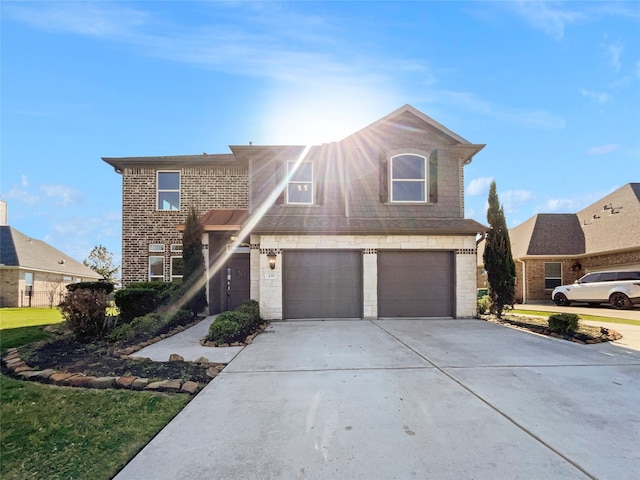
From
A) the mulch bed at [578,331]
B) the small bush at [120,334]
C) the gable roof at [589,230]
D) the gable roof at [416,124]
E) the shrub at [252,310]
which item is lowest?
the mulch bed at [578,331]

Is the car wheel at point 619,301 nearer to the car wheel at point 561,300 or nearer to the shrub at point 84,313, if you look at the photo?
the car wheel at point 561,300

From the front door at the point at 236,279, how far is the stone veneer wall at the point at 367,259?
1.21 meters

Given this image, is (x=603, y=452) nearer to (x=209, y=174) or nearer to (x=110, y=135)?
(x=209, y=174)

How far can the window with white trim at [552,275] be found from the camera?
18797mm

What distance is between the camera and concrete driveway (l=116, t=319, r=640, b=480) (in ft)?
8.92

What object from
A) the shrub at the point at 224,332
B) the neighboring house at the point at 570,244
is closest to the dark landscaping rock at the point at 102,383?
the shrub at the point at 224,332

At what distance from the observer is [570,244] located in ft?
61.1

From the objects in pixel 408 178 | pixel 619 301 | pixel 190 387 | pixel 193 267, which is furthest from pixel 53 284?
pixel 619 301

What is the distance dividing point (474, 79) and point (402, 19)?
11.4 ft

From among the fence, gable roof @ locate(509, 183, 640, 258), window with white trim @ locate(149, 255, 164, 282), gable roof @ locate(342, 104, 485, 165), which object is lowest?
the fence

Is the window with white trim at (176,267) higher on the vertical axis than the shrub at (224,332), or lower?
higher

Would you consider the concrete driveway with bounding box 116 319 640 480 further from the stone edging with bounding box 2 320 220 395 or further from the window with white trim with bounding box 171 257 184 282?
the window with white trim with bounding box 171 257 184 282

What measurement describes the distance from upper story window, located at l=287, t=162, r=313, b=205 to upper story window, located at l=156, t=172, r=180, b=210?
5705 millimetres

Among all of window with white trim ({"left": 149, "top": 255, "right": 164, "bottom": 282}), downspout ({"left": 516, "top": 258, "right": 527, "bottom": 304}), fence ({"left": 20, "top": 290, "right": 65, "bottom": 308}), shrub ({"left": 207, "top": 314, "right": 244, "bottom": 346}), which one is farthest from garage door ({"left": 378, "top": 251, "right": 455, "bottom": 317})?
fence ({"left": 20, "top": 290, "right": 65, "bottom": 308})
